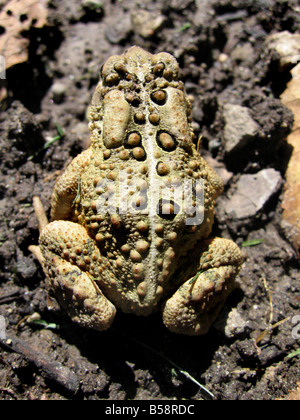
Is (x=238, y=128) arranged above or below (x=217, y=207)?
A: above

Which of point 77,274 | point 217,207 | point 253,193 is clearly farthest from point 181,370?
point 253,193

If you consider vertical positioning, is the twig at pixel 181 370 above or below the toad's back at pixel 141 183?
below

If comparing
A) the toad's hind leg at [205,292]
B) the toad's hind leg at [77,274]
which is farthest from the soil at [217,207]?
the toad's hind leg at [77,274]

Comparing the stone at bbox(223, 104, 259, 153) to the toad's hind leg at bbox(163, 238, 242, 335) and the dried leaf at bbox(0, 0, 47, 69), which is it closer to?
the toad's hind leg at bbox(163, 238, 242, 335)

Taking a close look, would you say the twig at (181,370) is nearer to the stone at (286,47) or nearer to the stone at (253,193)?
the stone at (253,193)

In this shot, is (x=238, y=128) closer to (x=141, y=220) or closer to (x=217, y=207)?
(x=217, y=207)
